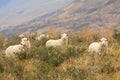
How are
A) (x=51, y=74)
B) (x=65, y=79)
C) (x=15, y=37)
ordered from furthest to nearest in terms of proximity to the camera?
(x=15, y=37) → (x=51, y=74) → (x=65, y=79)

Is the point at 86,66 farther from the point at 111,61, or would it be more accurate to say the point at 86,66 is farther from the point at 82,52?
the point at 82,52

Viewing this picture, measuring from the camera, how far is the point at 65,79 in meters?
12.0

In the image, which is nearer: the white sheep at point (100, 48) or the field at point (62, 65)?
the field at point (62, 65)

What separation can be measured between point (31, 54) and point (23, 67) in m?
1.97

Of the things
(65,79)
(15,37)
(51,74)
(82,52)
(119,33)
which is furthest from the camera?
(15,37)

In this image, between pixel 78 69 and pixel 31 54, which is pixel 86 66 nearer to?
pixel 78 69

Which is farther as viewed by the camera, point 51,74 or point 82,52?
point 82,52

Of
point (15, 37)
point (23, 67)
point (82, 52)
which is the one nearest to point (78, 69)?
point (23, 67)

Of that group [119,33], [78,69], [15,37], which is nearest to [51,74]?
[78,69]

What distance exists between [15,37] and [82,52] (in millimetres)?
9051

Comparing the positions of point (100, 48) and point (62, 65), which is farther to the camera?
point (100, 48)

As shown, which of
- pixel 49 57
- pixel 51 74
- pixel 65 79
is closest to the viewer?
pixel 65 79

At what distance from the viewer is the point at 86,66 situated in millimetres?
13391

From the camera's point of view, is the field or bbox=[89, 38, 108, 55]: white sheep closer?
the field
